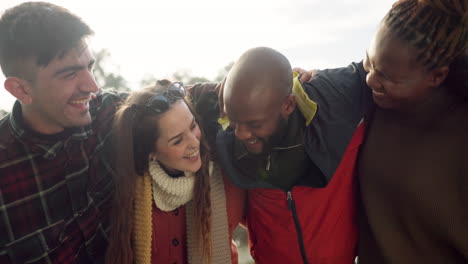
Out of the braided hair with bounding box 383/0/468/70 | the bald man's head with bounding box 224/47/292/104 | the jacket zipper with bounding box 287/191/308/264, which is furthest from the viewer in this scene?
the jacket zipper with bounding box 287/191/308/264

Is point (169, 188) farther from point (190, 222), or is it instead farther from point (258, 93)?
point (258, 93)

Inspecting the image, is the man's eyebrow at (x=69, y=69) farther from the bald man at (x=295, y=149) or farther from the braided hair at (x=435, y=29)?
the braided hair at (x=435, y=29)

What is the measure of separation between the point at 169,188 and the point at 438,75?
4.15 feet

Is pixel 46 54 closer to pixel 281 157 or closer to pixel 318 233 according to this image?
pixel 281 157

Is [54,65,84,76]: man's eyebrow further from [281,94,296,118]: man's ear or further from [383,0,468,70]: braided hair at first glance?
[383,0,468,70]: braided hair

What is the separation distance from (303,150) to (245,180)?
12.2 inches

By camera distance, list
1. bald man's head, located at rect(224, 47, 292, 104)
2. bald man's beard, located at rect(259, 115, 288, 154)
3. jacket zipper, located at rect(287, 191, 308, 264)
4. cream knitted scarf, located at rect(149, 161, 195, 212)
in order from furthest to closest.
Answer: cream knitted scarf, located at rect(149, 161, 195, 212) → jacket zipper, located at rect(287, 191, 308, 264) → bald man's beard, located at rect(259, 115, 288, 154) → bald man's head, located at rect(224, 47, 292, 104)

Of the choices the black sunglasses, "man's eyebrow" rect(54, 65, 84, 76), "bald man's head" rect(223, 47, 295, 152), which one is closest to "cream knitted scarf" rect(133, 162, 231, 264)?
the black sunglasses

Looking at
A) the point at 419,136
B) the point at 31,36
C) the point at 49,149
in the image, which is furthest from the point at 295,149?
the point at 31,36

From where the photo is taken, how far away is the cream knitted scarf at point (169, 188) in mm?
1614

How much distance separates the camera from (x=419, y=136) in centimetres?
131

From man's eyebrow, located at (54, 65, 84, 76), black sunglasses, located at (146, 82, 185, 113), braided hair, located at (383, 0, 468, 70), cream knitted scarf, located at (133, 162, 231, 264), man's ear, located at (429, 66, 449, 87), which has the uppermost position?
braided hair, located at (383, 0, 468, 70)

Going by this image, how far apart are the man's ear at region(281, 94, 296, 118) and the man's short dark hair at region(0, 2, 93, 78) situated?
1.12m

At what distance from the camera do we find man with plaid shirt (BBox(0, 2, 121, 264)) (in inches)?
58.1
